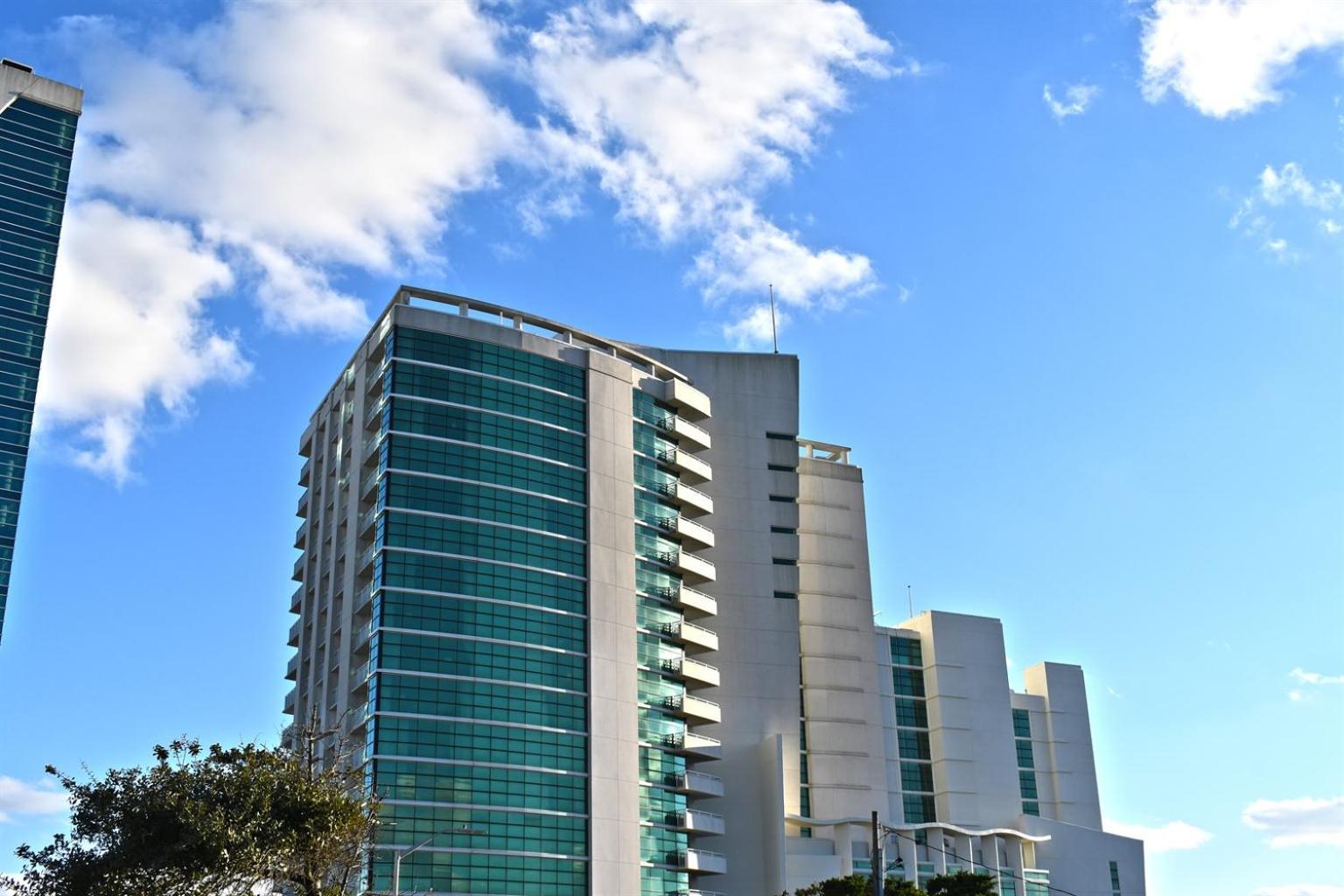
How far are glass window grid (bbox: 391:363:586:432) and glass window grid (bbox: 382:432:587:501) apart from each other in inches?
140

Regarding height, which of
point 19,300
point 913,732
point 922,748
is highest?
point 19,300

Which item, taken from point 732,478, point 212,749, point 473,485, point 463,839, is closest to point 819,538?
point 732,478

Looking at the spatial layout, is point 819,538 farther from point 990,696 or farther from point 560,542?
point 560,542

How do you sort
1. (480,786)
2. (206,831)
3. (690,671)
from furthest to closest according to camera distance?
(690,671) → (480,786) → (206,831)

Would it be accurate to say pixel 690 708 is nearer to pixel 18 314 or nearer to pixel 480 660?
pixel 480 660

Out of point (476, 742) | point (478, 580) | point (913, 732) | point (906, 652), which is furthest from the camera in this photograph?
point (906, 652)

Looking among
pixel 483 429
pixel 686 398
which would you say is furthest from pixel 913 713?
pixel 483 429

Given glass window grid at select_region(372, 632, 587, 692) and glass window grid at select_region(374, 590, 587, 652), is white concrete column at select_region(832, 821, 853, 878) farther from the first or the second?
glass window grid at select_region(374, 590, 587, 652)

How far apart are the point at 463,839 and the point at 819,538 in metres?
50.9

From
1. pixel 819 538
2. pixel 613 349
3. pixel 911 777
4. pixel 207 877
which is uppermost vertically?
pixel 613 349

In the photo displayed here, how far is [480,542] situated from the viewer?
3873 inches

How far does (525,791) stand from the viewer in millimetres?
93875

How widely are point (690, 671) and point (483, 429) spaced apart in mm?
24787

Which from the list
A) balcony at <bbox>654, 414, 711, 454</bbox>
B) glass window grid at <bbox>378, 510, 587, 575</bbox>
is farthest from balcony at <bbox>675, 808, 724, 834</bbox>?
balcony at <bbox>654, 414, 711, 454</bbox>
